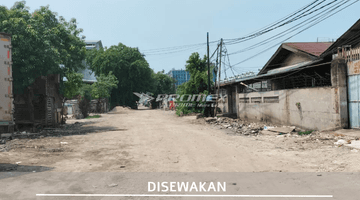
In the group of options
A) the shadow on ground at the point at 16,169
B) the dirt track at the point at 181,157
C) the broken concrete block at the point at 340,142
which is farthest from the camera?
the broken concrete block at the point at 340,142

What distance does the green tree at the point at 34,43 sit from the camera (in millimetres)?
12578

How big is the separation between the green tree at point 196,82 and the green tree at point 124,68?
20.3 metres

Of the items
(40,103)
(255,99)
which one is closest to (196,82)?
(255,99)

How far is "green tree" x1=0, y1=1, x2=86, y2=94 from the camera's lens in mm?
12578

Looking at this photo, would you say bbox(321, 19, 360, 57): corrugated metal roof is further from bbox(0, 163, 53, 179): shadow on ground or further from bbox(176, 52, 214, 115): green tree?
bbox(176, 52, 214, 115): green tree

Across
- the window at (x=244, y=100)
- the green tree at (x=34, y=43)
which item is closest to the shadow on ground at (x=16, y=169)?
the green tree at (x=34, y=43)

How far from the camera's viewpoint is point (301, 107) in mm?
12852

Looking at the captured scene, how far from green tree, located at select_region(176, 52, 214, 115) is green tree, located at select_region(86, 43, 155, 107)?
66.6 feet

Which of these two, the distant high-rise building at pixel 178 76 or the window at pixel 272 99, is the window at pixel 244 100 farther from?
the distant high-rise building at pixel 178 76

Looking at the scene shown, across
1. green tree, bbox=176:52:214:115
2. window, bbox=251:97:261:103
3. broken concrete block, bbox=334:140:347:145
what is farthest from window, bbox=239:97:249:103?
broken concrete block, bbox=334:140:347:145

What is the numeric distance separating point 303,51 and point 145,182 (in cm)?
1306

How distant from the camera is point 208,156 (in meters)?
7.71

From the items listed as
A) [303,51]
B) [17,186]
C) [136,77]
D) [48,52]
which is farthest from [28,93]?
[136,77]

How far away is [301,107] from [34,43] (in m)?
13.0
